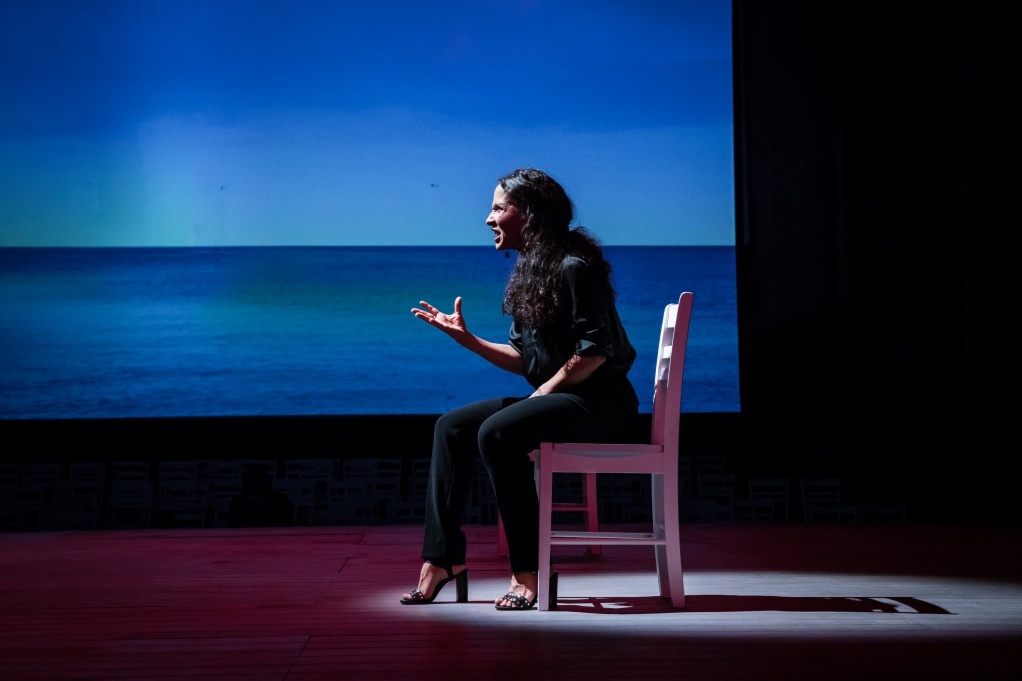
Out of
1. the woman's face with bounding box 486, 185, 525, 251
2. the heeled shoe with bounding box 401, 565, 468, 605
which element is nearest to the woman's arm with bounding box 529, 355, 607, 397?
the woman's face with bounding box 486, 185, 525, 251

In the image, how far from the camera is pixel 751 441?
8.02 m

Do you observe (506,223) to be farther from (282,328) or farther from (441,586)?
(282,328)

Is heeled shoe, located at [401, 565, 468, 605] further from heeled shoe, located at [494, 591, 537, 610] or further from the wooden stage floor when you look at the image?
heeled shoe, located at [494, 591, 537, 610]

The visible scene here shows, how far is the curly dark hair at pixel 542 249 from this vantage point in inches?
89.6

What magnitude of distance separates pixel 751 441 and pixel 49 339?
5.96m

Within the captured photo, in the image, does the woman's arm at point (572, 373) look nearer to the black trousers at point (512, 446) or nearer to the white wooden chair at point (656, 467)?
the black trousers at point (512, 446)

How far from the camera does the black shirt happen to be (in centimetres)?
222

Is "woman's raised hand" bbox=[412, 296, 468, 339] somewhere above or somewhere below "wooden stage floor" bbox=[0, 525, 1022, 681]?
above

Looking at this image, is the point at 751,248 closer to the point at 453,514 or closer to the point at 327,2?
the point at 327,2

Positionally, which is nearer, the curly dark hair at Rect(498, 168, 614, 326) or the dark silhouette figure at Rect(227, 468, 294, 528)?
the curly dark hair at Rect(498, 168, 614, 326)

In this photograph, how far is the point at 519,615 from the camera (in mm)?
2125

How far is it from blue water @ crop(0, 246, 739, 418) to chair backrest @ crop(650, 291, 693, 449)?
5.72 meters

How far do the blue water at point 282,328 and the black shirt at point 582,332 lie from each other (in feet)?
18.8

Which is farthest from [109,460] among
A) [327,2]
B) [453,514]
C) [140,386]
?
[453,514]
